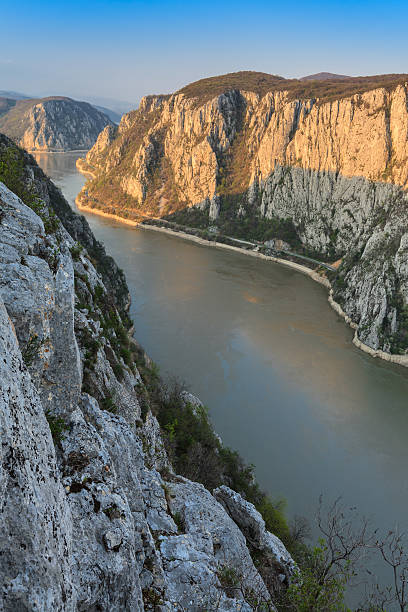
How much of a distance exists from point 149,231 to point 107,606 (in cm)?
6738

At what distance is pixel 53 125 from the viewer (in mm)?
163125

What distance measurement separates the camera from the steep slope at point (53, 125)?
522 feet

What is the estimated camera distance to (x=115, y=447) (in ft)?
20.0

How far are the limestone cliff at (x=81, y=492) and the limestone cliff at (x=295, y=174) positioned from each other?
2643cm

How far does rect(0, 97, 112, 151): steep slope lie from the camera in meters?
159

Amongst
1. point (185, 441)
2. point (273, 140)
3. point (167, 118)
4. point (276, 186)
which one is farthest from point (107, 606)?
point (167, 118)

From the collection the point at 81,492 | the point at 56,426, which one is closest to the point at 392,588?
the point at 81,492

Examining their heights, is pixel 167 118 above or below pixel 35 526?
above

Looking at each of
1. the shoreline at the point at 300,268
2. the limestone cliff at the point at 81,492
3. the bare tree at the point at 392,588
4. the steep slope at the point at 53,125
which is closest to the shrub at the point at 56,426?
the limestone cliff at the point at 81,492

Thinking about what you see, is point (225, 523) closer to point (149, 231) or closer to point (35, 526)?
point (35, 526)

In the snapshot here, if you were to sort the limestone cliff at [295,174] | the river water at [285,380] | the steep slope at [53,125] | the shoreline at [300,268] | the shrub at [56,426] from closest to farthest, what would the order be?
the shrub at [56,426] → the river water at [285,380] → the shoreline at [300,268] → the limestone cliff at [295,174] → the steep slope at [53,125]

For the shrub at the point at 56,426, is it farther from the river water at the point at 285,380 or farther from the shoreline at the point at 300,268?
the shoreline at the point at 300,268

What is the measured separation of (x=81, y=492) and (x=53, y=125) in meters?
190

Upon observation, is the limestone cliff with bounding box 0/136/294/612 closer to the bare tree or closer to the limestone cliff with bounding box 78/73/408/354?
the bare tree
